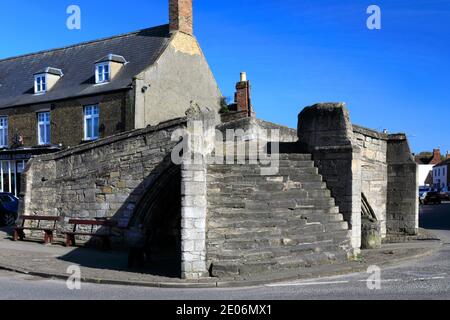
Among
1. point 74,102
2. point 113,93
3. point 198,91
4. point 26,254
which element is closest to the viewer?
point 26,254

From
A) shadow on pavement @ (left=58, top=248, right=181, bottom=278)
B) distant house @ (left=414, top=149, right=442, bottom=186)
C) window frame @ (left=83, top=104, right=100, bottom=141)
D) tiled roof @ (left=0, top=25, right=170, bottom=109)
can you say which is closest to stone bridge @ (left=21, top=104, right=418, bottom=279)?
shadow on pavement @ (left=58, top=248, right=181, bottom=278)

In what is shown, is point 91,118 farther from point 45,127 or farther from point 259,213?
point 259,213

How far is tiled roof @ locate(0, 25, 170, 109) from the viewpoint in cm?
2683

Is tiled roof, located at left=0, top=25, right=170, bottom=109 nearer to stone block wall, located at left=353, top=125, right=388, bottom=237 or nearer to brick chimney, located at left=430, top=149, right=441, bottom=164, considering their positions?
stone block wall, located at left=353, top=125, right=388, bottom=237

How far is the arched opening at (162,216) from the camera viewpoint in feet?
42.3

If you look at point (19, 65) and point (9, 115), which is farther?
point (19, 65)

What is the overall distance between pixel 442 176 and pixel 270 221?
80.8 m

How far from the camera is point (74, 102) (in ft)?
89.6

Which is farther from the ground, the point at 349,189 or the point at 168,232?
the point at 349,189

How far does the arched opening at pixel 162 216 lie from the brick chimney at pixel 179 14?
16134 millimetres

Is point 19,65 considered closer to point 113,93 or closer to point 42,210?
point 113,93

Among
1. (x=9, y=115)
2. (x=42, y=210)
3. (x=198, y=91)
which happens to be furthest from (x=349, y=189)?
(x=9, y=115)

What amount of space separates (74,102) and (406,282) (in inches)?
889

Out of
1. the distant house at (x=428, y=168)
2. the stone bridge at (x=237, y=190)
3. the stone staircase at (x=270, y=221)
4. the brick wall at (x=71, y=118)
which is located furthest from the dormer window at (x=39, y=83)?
the distant house at (x=428, y=168)
